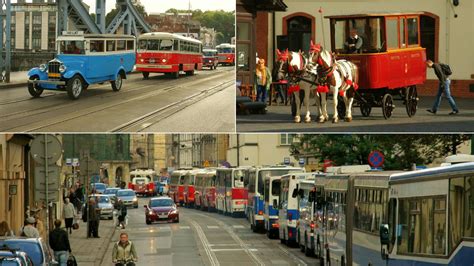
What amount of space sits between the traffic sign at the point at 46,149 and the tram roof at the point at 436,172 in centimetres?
990

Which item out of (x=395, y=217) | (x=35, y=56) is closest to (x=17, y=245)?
(x=395, y=217)

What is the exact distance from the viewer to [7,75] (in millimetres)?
27016

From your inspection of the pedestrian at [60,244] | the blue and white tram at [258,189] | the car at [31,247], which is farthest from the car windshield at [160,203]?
the car at [31,247]

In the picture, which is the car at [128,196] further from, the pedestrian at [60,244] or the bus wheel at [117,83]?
the pedestrian at [60,244]

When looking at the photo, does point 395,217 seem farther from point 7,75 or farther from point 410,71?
point 7,75

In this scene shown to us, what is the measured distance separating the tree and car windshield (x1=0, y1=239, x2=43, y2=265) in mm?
24157

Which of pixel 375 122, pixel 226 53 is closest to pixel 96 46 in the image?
pixel 226 53

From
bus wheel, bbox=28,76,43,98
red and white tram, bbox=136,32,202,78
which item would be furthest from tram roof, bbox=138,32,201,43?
bus wheel, bbox=28,76,43,98

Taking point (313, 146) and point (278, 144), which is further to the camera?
point (278, 144)

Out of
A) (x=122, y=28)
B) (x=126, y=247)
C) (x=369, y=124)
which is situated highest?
(x=122, y=28)

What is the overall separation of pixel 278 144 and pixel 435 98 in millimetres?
51804

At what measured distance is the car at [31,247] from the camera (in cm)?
1789

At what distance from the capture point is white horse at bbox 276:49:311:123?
2542 cm

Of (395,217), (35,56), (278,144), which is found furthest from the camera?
(278,144)
